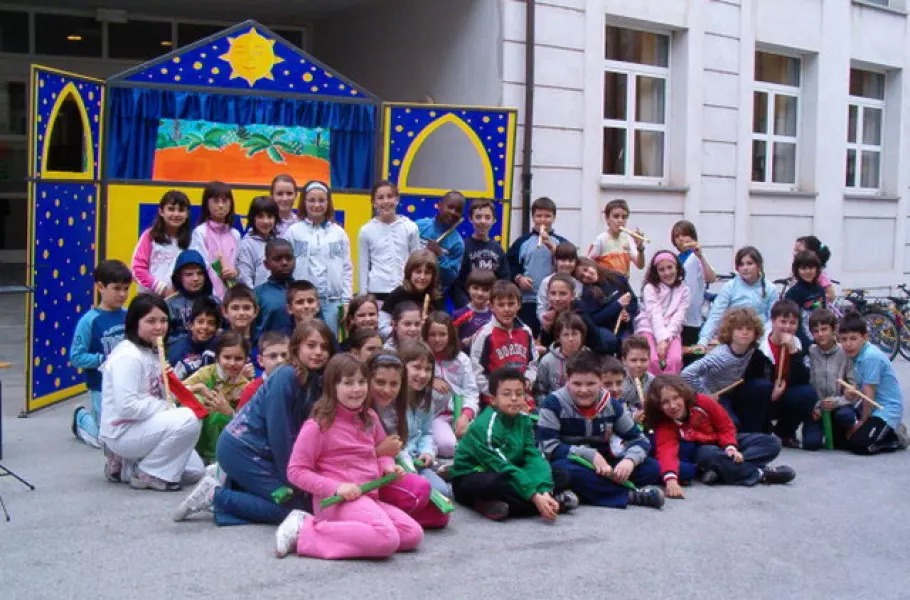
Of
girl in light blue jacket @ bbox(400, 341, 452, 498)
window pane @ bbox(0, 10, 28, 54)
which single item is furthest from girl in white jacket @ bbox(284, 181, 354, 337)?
window pane @ bbox(0, 10, 28, 54)

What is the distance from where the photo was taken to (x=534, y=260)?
29.2 ft

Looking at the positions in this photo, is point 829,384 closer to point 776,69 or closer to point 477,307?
point 477,307

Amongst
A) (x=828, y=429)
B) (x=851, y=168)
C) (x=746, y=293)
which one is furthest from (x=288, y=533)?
(x=851, y=168)

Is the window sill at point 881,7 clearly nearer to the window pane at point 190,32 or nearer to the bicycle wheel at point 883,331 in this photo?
the bicycle wheel at point 883,331

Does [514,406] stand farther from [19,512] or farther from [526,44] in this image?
[526,44]

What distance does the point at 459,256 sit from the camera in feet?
28.4

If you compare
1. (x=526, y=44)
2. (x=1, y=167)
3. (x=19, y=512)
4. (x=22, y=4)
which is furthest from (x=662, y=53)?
(x=19, y=512)

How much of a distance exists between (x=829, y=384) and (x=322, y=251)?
365cm

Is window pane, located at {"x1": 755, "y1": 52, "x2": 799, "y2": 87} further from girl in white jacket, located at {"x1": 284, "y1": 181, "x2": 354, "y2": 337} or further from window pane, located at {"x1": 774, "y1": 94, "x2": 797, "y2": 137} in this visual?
girl in white jacket, located at {"x1": 284, "y1": 181, "x2": 354, "y2": 337}

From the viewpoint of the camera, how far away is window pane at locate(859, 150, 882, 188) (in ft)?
54.4

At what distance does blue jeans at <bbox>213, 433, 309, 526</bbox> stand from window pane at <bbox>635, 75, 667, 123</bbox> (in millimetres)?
8662

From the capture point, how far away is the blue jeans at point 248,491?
5468 mm

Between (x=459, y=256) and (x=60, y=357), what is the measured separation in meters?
3.03

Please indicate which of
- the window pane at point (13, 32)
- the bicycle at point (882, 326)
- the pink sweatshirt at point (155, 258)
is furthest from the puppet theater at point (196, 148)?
the window pane at point (13, 32)
